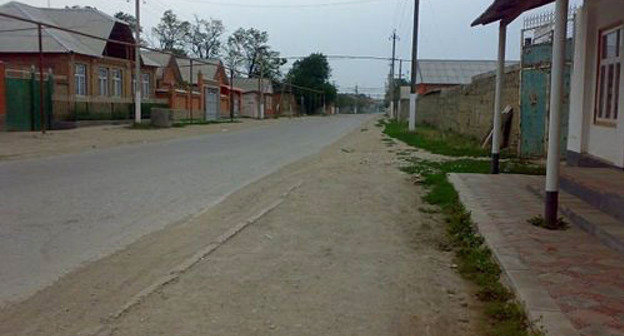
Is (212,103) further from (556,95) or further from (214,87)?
(556,95)

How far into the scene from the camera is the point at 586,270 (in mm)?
5422

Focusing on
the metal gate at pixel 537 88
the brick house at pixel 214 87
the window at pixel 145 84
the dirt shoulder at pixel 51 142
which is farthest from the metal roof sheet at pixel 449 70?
the metal gate at pixel 537 88

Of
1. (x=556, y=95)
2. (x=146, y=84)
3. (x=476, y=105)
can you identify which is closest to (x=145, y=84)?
(x=146, y=84)

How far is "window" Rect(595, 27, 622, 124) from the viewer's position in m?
10.4

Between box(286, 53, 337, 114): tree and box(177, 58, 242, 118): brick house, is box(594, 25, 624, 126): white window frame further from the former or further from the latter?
box(286, 53, 337, 114): tree

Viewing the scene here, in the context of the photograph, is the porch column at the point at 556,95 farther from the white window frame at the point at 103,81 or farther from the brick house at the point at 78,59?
the white window frame at the point at 103,81

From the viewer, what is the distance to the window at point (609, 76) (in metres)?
10.4

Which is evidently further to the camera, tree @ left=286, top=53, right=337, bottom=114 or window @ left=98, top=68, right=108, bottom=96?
tree @ left=286, top=53, right=337, bottom=114

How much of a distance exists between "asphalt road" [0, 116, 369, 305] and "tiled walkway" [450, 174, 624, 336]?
12.2 feet

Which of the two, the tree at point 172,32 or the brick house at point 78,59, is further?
the tree at point 172,32

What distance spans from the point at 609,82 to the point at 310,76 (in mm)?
86496

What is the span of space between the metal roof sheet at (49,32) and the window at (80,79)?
2.97ft

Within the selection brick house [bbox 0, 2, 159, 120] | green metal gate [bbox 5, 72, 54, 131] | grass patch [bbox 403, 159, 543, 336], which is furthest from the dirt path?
brick house [bbox 0, 2, 159, 120]

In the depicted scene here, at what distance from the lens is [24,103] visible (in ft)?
82.8
